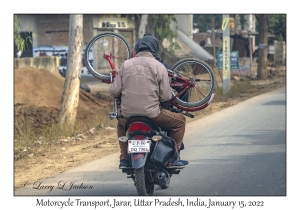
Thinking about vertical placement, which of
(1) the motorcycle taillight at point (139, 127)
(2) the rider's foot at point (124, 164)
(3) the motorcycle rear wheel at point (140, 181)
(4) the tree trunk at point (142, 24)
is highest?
(4) the tree trunk at point (142, 24)

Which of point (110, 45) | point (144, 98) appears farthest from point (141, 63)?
point (110, 45)

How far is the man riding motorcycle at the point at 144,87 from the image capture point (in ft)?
23.2

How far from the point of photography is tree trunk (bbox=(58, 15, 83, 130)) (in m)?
15.2

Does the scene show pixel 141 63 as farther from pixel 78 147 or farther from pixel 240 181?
pixel 78 147

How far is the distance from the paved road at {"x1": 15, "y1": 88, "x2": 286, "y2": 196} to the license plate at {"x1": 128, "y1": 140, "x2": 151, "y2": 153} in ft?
3.20

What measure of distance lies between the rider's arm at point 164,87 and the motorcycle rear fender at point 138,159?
72 cm

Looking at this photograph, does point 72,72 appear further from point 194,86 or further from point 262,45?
point 262,45

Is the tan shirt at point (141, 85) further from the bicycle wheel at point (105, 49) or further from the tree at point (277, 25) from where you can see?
the tree at point (277, 25)

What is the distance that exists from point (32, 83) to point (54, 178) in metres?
11.2

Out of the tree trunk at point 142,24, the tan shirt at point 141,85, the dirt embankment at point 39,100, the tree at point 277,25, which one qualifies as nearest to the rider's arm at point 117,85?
the tan shirt at point 141,85

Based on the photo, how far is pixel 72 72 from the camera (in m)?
15.3

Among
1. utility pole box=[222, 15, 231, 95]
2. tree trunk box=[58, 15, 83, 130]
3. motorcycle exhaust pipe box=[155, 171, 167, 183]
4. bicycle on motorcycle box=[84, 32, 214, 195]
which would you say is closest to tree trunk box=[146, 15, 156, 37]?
utility pole box=[222, 15, 231, 95]

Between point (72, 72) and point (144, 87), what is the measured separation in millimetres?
8427

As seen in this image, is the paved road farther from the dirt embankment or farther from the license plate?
the dirt embankment
